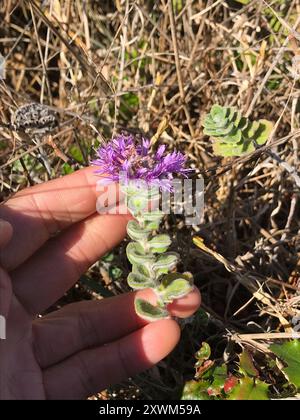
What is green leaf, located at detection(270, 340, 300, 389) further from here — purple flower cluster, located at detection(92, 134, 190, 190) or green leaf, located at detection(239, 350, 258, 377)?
purple flower cluster, located at detection(92, 134, 190, 190)

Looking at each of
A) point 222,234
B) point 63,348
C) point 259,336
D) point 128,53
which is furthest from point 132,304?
point 128,53

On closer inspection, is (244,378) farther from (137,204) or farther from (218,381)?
(137,204)

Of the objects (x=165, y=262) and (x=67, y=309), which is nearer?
(x=165, y=262)

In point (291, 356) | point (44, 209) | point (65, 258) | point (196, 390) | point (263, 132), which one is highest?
point (263, 132)

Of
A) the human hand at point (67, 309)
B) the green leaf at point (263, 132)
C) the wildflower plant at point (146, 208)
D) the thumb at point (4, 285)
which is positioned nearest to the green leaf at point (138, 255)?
the wildflower plant at point (146, 208)

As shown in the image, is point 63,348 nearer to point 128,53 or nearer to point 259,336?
point 259,336

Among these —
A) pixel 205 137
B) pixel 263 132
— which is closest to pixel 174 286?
pixel 263 132
